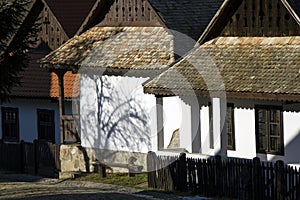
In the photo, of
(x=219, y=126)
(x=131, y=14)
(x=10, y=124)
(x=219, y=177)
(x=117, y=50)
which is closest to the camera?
(x=219, y=177)

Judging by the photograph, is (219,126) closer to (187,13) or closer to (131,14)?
(187,13)

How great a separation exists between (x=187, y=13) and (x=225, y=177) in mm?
8750

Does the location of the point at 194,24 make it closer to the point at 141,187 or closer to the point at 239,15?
the point at 239,15

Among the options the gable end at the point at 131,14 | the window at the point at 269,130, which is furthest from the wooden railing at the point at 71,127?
the window at the point at 269,130

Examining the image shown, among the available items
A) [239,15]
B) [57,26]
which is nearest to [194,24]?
[239,15]

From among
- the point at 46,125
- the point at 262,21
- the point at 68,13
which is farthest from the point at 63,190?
the point at 68,13

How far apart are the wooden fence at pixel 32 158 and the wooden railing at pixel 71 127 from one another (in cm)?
73

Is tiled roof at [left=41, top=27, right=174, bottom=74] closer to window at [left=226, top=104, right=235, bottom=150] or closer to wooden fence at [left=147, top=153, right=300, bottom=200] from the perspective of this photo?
window at [left=226, top=104, right=235, bottom=150]

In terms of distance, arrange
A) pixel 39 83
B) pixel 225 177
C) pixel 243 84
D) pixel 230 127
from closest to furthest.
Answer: pixel 225 177 → pixel 243 84 → pixel 230 127 → pixel 39 83

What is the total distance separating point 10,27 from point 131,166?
596 cm

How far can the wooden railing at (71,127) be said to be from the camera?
32281 mm

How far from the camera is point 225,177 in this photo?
24.6 meters

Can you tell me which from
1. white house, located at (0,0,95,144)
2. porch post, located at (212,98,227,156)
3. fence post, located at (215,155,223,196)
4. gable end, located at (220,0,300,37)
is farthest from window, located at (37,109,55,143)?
fence post, located at (215,155,223,196)

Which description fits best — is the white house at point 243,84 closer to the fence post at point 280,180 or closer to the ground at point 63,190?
the fence post at point 280,180
